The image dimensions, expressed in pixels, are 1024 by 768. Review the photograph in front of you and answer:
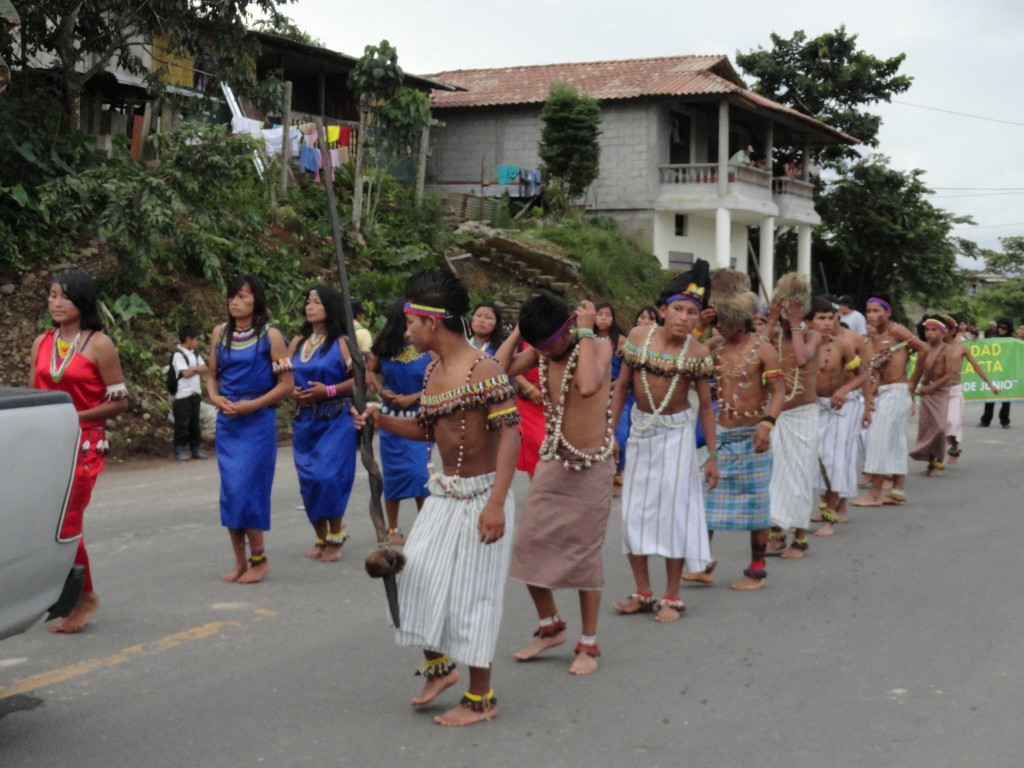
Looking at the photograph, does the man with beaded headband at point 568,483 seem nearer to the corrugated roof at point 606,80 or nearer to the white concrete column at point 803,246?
the corrugated roof at point 606,80

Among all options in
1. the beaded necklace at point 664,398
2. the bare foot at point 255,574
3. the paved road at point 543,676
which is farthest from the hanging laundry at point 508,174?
the beaded necklace at point 664,398

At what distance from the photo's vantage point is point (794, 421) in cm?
898

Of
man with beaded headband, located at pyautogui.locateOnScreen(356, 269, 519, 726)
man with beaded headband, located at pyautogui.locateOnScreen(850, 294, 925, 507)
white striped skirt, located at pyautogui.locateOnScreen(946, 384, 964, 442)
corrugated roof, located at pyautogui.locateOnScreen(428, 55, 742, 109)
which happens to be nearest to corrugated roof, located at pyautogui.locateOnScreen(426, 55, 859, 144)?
corrugated roof, located at pyautogui.locateOnScreen(428, 55, 742, 109)

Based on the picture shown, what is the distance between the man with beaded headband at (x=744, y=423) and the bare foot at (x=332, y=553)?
2.39 m

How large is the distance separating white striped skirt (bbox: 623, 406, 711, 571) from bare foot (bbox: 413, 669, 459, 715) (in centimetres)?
203

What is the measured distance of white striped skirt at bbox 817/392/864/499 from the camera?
1009 cm

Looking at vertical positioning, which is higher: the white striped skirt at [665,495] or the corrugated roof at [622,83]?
the corrugated roof at [622,83]

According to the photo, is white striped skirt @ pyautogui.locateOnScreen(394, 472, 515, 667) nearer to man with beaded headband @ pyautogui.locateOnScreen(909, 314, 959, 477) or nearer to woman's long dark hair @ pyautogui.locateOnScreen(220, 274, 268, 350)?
woman's long dark hair @ pyautogui.locateOnScreen(220, 274, 268, 350)

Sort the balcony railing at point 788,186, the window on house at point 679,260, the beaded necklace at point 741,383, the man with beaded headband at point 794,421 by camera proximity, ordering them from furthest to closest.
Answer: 1. the balcony railing at point 788,186
2. the window on house at point 679,260
3. the man with beaded headband at point 794,421
4. the beaded necklace at point 741,383

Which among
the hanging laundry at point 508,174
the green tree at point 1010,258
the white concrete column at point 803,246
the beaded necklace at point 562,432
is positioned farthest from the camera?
the green tree at point 1010,258

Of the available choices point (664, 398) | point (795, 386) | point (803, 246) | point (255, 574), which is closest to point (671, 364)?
point (664, 398)

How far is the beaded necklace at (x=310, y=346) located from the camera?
8.16 meters

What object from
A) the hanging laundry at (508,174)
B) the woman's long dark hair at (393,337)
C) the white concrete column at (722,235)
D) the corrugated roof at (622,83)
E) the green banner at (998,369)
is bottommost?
the green banner at (998,369)

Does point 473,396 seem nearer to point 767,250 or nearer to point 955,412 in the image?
point 955,412
